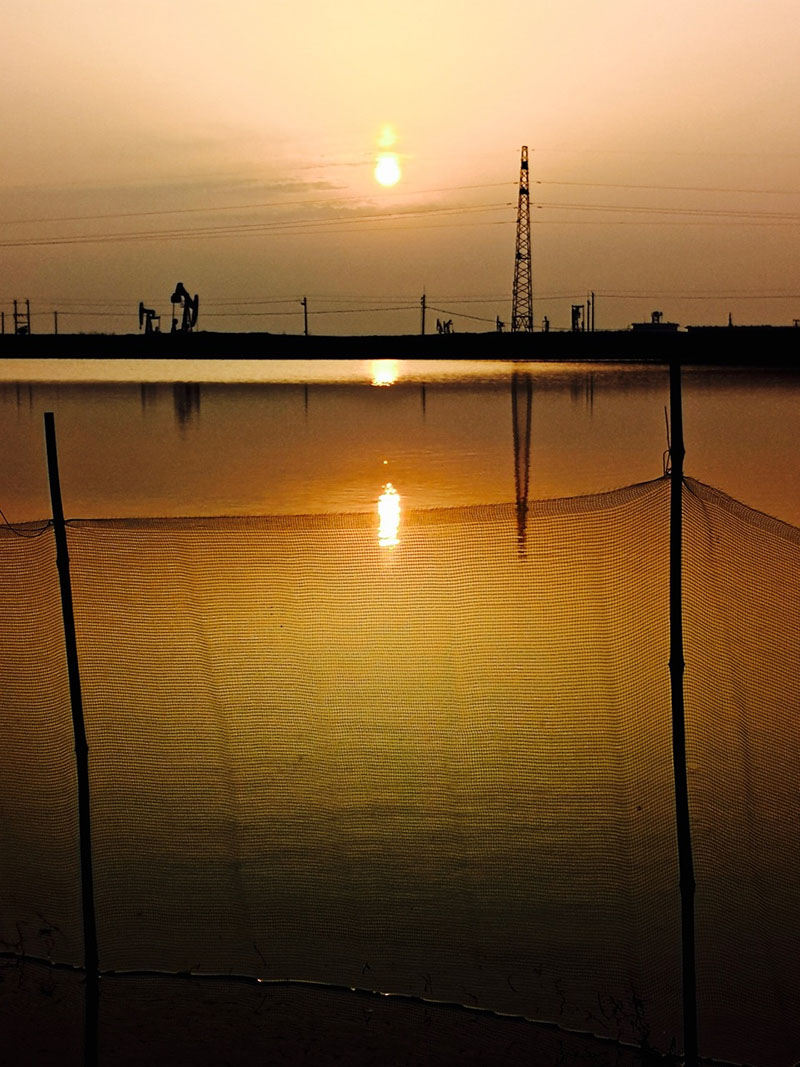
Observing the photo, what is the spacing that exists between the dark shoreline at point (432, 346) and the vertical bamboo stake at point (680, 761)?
325 feet

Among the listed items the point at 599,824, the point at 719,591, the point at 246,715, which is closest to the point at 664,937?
the point at 599,824

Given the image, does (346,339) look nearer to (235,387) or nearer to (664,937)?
(235,387)

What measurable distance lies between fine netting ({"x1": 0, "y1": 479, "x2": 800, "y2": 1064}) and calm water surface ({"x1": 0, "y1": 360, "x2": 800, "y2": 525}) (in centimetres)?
1142

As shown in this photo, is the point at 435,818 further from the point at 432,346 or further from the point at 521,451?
the point at 432,346

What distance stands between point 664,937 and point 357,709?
7.84 ft

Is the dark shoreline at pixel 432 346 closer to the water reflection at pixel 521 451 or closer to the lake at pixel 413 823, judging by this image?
the water reflection at pixel 521 451

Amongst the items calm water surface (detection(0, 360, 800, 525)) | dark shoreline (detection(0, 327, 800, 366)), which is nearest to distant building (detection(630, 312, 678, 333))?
dark shoreline (detection(0, 327, 800, 366))

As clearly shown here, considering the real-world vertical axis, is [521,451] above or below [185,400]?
above

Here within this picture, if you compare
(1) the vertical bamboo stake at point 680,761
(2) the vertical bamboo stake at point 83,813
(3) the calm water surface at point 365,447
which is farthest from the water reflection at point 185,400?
(1) the vertical bamboo stake at point 680,761

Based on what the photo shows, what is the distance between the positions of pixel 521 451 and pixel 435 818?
25.7 meters

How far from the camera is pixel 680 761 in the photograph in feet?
18.3

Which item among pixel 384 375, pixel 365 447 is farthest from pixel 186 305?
pixel 365 447

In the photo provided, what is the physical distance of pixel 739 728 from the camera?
6.64 meters

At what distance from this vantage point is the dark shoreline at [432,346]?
106 meters
